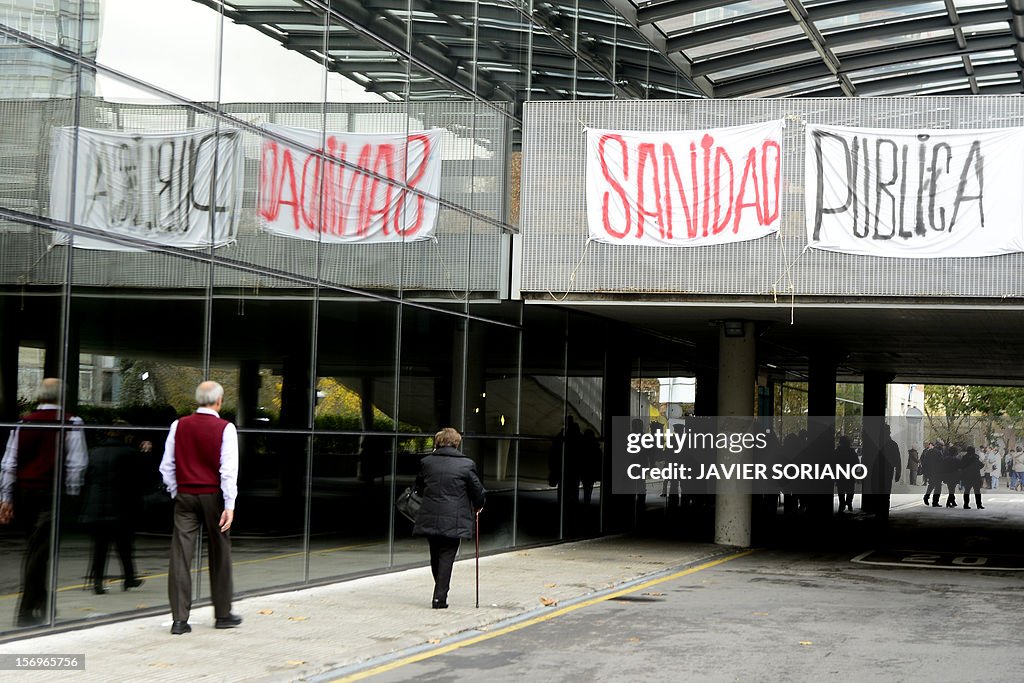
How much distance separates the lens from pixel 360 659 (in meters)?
8.69

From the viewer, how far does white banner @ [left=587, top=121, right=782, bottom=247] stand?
1616 cm

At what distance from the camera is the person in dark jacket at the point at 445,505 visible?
1099 cm

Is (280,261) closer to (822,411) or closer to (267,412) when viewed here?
(267,412)

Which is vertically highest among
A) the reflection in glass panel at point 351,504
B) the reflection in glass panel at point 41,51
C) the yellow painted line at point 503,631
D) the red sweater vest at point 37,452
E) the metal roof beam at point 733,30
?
the metal roof beam at point 733,30

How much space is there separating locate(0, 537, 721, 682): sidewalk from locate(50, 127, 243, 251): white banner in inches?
121

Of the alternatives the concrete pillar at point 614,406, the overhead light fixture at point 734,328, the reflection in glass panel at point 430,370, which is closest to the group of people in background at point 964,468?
the concrete pillar at point 614,406

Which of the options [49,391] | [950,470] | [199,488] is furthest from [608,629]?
[950,470]

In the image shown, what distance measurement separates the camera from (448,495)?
36.3ft

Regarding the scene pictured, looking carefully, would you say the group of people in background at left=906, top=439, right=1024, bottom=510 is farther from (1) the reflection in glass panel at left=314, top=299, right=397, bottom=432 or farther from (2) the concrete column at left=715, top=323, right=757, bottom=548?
(1) the reflection in glass panel at left=314, top=299, right=397, bottom=432

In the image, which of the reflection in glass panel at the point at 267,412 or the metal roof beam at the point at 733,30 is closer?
the reflection in glass panel at the point at 267,412

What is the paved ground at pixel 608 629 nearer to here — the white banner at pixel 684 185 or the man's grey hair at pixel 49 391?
the man's grey hair at pixel 49 391

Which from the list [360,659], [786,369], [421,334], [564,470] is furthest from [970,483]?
[360,659]

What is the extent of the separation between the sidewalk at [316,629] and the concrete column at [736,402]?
4.83 m

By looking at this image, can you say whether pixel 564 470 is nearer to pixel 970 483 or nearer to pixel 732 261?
pixel 732 261
